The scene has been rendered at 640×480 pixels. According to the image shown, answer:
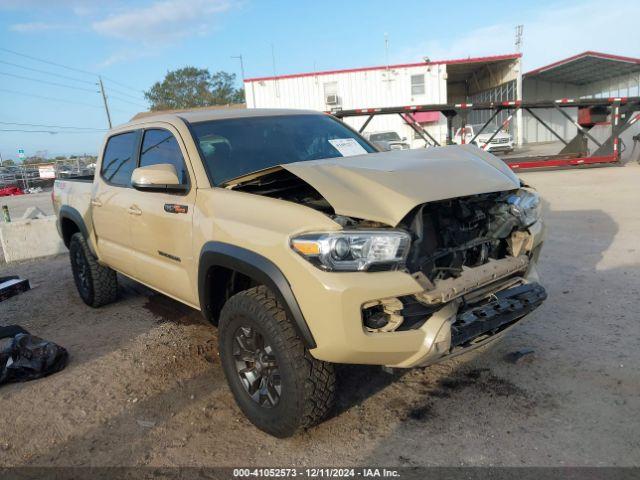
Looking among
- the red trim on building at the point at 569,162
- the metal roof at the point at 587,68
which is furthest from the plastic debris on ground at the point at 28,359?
the metal roof at the point at 587,68

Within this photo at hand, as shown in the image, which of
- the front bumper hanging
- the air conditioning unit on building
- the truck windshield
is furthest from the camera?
the air conditioning unit on building

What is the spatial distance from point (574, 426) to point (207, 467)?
196 centimetres

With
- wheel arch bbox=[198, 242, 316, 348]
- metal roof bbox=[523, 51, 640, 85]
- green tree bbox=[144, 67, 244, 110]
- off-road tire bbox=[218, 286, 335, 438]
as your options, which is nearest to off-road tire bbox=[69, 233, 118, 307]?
wheel arch bbox=[198, 242, 316, 348]

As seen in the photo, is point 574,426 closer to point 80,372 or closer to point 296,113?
point 296,113

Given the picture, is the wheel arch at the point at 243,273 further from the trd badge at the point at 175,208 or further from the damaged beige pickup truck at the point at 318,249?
the trd badge at the point at 175,208

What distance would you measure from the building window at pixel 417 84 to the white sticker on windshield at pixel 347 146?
83.2ft

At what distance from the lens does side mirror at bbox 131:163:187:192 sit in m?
3.19

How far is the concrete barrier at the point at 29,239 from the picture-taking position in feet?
26.7

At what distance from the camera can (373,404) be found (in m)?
3.07

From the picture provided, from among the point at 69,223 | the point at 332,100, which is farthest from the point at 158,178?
the point at 332,100

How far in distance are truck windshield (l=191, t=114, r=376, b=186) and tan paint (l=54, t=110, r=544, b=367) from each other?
0.12 m

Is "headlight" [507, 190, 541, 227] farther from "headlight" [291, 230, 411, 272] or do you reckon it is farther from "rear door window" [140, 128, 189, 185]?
"rear door window" [140, 128, 189, 185]

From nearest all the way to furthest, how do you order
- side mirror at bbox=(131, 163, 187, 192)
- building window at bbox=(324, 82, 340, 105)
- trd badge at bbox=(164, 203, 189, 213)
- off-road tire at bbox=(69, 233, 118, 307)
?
1. side mirror at bbox=(131, 163, 187, 192)
2. trd badge at bbox=(164, 203, 189, 213)
3. off-road tire at bbox=(69, 233, 118, 307)
4. building window at bbox=(324, 82, 340, 105)

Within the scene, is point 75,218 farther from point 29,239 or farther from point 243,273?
point 29,239
